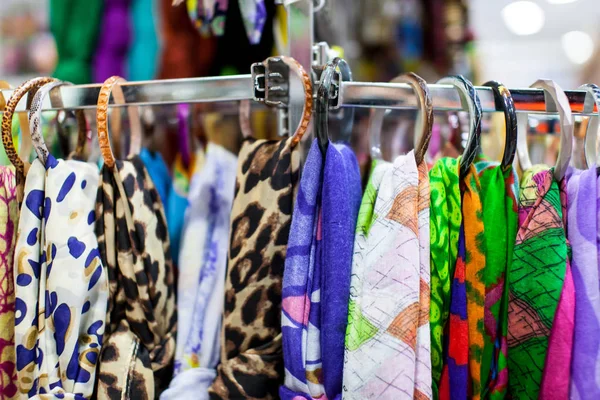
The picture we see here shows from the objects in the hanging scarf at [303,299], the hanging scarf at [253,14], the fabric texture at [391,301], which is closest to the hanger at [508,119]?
the fabric texture at [391,301]

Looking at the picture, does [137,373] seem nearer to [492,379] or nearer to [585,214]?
[492,379]

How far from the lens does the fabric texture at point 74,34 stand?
1.06 m

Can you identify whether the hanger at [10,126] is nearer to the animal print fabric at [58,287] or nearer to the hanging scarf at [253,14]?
the animal print fabric at [58,287]

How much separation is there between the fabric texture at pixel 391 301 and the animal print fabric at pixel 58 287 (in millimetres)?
312

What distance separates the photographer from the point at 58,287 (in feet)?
1.80

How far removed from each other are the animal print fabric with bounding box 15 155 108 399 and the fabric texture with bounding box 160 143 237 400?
106 millimetres

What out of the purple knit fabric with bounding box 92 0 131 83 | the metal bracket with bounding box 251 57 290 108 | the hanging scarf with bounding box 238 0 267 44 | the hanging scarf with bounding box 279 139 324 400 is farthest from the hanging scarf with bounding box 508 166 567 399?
the purple knit fabric with bounding box 92 0 131 83

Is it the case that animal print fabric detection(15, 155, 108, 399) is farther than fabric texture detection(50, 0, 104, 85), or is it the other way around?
fabric texture detection(50, 0, 104, 85)

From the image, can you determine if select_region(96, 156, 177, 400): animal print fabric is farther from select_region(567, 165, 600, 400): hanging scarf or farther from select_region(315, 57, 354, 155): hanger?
select_region(567, 165, 600, 400): hanging scarf

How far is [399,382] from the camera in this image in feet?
1.57

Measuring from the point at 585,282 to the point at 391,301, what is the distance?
0.22m

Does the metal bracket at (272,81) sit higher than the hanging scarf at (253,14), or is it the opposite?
the hanging scarf at (253,14)

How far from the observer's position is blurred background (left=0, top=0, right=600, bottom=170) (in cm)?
91

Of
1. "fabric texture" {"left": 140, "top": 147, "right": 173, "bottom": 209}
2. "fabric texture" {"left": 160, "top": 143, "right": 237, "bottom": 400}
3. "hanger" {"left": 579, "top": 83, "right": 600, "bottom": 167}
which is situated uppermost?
"hanger" {"left": 579, "top": 83, "right": 600, "bottom": 167}
